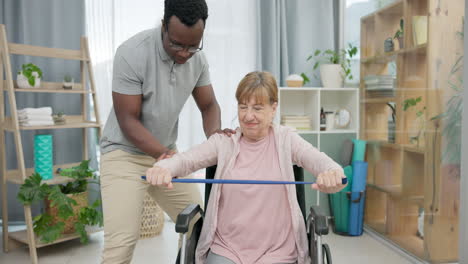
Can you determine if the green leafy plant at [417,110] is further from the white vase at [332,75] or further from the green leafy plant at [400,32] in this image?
the white vase at [332,75]

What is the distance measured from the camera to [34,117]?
316 centimetres

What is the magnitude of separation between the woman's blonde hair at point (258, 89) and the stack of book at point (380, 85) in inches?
74.6

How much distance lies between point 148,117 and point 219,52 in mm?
2185

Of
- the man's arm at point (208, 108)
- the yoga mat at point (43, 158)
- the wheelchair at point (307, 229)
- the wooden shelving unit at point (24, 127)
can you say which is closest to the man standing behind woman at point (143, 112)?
the man's arm at point (208, 108)

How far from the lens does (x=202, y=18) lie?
1639mm

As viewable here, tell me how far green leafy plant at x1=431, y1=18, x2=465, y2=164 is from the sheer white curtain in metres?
1.82

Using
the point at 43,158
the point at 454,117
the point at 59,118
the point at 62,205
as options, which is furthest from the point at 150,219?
the point at 454,117

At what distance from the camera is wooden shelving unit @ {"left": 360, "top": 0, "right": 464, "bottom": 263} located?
265 centimetres

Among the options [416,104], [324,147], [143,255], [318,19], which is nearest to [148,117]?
[143,255]

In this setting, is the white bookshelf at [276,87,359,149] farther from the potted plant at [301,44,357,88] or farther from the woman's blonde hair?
the woman's blonde hair

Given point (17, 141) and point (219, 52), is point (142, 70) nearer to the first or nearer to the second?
point (17, 141)

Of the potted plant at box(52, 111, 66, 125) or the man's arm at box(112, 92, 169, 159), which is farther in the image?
the potted plant at box(52, 111, 66, 125)

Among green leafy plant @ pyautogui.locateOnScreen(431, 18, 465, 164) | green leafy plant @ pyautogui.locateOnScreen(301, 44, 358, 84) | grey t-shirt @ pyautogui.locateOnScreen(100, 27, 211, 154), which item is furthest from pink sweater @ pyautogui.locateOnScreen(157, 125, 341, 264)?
green leafy plant @ pyautogui.locateOnScreen(301, 44, 358, 84)

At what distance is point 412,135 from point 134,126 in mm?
2098
